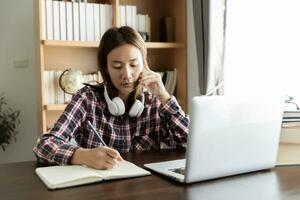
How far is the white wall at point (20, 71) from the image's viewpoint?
304cm

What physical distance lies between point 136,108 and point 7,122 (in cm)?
184

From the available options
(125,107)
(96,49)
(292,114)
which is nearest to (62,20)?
(96,49)

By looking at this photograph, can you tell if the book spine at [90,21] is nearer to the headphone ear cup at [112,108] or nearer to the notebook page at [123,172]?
the headphone ear cup at [112,108]

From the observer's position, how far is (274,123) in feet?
3.62

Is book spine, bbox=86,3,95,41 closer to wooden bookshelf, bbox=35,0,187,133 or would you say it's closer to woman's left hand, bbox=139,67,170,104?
wooden bookshelf, bbox=35,0,187,133

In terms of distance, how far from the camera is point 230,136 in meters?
1.00

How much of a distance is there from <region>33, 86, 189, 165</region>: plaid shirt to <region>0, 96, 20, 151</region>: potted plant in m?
1.67

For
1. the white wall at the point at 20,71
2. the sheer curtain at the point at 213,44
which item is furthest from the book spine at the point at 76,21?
the sheer curtain at the point at 213,44

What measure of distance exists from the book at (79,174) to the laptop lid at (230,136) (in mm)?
195

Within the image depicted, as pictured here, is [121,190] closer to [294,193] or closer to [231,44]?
[294,193]

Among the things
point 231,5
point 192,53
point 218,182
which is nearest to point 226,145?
point 218,182

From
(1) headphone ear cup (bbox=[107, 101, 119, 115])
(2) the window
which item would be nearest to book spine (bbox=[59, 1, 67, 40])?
(2) the window

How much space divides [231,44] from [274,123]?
5.26 feet

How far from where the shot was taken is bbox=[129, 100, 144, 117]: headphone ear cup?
156 cm
